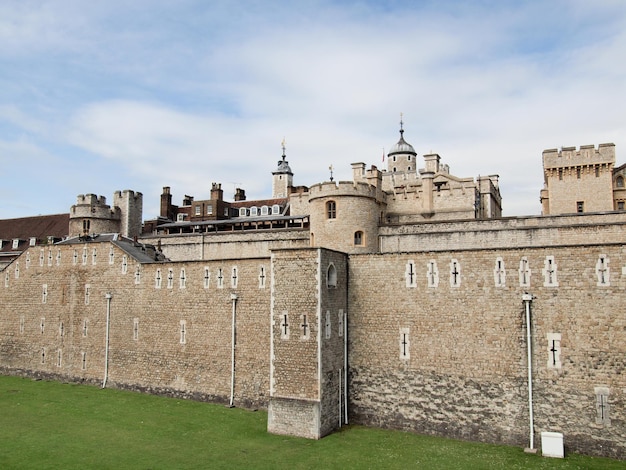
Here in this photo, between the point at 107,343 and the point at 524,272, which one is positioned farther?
the point at 107,343

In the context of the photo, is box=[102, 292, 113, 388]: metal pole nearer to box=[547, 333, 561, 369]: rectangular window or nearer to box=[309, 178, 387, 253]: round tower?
box=[309, 178, 387, 253]: round tower

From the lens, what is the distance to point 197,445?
66.0 feet

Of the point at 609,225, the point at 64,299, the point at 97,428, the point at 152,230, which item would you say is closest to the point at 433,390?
the point at 609,225

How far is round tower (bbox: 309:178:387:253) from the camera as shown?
27.4 m

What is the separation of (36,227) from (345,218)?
3889cm

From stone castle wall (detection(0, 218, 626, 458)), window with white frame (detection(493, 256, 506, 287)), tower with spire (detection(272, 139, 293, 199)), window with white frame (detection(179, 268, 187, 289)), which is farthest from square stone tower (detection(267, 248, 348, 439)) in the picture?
tower with spire (detection(272, 139, 293, 199))

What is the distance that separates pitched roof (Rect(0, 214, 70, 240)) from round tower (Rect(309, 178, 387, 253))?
32.6 meters

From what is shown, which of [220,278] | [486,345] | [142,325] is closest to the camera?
[486,345]

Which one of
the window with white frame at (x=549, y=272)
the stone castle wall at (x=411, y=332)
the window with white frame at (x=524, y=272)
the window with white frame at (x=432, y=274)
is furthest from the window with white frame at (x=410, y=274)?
the window with white frame at (x=549, y=272)

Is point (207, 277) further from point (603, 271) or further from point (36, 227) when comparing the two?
point (36, 227)

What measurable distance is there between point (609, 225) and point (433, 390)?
37.9 feet

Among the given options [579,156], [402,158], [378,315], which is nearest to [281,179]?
[402,158]

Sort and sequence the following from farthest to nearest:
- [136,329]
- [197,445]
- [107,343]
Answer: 1. [107,343]
2. [136,329]
3. [197,445]

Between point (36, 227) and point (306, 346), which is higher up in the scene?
point (36, 227)
